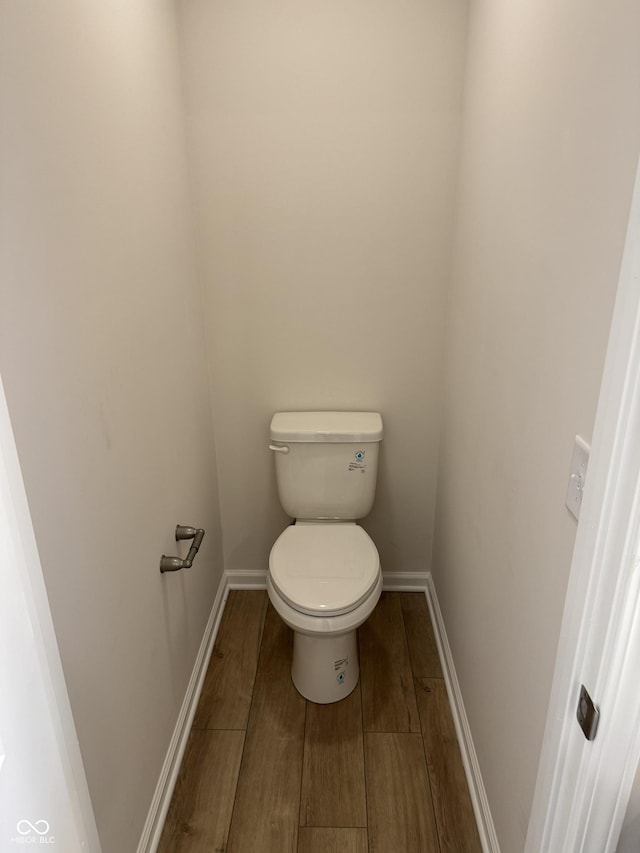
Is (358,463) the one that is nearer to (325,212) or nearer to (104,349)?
(325,212)

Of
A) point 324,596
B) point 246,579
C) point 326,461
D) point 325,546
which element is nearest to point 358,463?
point 326,461

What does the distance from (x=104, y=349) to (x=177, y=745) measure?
1.17 meters

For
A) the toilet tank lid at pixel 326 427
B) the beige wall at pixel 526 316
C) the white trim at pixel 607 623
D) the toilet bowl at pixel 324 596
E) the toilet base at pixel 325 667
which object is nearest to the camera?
the white trim at pixel 607 623

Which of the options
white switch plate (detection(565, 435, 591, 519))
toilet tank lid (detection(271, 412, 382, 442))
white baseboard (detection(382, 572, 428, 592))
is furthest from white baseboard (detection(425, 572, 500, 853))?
white switch plate (detection(565, 435, 591, 519))

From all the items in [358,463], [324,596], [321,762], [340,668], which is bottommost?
[321,762]

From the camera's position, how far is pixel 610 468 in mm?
633

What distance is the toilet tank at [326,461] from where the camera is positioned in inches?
76.6

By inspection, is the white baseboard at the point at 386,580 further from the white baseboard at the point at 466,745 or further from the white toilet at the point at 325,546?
the white toilet at the point at 325,546

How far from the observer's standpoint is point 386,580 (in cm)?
235

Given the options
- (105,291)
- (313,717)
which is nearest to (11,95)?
(105,291)

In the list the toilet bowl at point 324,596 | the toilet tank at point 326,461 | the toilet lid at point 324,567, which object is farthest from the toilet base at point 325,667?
the toilet tank at point 326,461

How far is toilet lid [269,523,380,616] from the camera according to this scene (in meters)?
1.62

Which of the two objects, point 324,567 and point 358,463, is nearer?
point 324,567

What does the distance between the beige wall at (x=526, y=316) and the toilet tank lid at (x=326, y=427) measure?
1.09 feet
